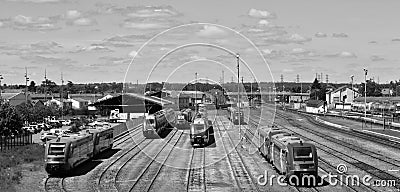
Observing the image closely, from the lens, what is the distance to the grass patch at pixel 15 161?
121ft

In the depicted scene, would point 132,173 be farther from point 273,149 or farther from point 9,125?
point 9,125

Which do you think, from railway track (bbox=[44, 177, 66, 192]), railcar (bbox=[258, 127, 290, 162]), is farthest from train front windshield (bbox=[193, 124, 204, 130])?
railway track (bbox=[44, 177, 66, 192])

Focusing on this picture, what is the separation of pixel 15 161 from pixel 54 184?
12271 mm

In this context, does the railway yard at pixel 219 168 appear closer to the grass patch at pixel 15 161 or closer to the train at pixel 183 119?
the grass patch at pixel 15 161

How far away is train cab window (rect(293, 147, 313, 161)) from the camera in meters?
33.0

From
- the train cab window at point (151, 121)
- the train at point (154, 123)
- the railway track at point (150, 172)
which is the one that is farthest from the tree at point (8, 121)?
the railway track at point (150, 172)

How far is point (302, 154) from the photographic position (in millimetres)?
33031

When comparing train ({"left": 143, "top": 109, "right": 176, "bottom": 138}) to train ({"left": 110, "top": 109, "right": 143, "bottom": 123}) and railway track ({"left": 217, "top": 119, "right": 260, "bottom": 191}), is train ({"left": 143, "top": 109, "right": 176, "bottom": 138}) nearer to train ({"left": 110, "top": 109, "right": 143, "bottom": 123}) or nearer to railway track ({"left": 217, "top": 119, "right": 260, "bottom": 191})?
railway track ({"left": 217, "top": 119, "right": 260, "bottom": 191})

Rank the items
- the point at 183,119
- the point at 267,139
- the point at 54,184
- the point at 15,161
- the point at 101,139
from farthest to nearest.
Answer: the point at 183,119
the point at 101,139
the point at 15,161
the point at 267,139
the point at 54,184

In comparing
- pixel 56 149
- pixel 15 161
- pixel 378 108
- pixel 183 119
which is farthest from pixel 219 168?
pixel 378 108

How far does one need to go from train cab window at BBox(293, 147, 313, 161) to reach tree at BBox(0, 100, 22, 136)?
5162 centimetres

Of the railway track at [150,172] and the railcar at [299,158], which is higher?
the railcar at [299,158]

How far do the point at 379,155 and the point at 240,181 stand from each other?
816 inches

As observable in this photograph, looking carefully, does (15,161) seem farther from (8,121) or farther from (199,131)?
(8,121)
